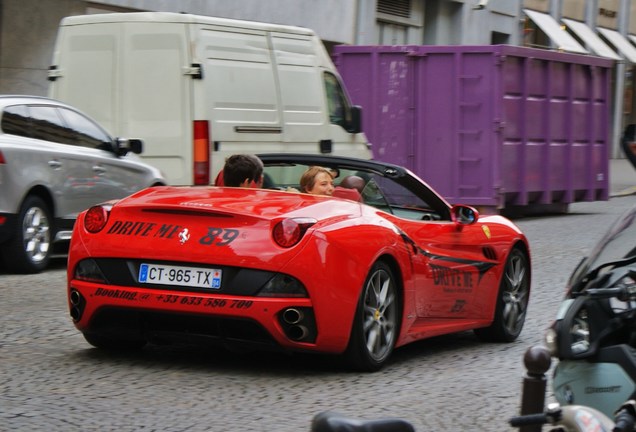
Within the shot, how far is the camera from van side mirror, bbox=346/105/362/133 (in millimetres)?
16188

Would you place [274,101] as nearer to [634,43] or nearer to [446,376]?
[446,376]

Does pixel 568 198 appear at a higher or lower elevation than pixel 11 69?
lower

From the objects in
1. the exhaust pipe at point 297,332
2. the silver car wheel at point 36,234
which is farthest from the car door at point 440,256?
the silver car wheel at point 36,234

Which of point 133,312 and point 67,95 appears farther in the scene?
point 67,95

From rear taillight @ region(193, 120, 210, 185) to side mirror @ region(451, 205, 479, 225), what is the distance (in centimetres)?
591

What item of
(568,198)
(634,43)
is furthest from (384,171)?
(634,43)

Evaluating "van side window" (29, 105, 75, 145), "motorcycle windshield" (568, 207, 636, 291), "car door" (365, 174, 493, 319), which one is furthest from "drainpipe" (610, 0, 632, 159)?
"motorcycle windshield" (568, 207, 636, 291)

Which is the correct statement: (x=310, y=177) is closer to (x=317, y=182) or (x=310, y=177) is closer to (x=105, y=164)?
(x=317, y=182)

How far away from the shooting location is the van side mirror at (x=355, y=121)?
53.1 ft

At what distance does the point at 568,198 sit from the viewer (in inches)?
933

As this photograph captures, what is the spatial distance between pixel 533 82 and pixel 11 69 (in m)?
8.03

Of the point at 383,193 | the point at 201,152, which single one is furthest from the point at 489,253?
the point at 201,152

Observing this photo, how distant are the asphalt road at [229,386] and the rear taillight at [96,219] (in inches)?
28.8

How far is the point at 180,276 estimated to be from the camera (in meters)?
7.16
